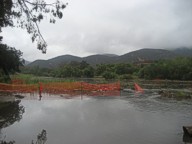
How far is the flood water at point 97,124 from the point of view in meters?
18.8

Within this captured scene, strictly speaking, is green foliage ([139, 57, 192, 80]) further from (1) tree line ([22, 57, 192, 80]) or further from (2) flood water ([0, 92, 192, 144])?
(2) flood water ([0, 92, 192, 144])

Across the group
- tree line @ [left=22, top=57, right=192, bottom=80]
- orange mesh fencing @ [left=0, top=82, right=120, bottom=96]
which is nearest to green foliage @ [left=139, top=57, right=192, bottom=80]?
tree line @ [left=22, top=57, right=192, bottom=80]

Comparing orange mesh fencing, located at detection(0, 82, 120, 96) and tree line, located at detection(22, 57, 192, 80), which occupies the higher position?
tree line, located at detection(22, 57, 192, 80)

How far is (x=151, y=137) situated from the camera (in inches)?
763

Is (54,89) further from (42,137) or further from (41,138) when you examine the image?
(41,138)

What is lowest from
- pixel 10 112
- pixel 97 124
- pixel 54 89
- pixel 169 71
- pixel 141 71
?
pixel 97 124

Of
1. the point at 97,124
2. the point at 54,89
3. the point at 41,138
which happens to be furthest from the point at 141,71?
the point at 41,138

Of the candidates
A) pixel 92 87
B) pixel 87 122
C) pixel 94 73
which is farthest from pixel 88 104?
pixel 94 73

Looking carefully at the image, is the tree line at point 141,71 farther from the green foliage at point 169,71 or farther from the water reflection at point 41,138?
the water reflection at point 41,138

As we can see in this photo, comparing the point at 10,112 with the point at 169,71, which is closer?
the point at 10,112

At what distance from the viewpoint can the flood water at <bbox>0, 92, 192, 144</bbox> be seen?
741 inches

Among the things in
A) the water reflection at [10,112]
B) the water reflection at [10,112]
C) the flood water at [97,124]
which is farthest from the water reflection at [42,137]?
the water reflection at [10,112]

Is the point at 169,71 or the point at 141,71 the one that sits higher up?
the point at 141,71

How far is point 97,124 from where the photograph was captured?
2347cm
